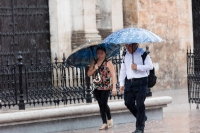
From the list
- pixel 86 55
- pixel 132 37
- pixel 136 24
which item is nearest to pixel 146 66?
pixel 132 37

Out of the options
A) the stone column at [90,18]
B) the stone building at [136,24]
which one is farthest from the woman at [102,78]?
the stone column at [90,18]

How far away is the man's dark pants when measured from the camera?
1352cm

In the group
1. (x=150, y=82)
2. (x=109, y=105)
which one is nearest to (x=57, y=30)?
(x=109, y=105)

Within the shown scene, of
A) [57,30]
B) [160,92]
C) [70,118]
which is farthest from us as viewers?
[160,92]

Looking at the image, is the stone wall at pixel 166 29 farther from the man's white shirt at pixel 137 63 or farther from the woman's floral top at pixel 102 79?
the man's white shirt at pixel 137 63

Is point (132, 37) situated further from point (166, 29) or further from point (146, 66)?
point (166, 29)

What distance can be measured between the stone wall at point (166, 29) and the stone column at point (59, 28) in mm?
2868

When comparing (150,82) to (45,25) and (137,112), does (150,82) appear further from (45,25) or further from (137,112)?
(45,25)

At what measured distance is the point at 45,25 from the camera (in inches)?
864

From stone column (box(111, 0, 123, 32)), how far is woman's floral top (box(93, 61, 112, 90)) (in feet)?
29.8

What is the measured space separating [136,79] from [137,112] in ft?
1.91

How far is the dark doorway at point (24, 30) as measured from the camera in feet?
68.7

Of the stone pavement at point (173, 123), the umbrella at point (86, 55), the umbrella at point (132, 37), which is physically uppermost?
the umbrella at point (132, 37)

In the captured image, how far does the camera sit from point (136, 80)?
532 inches
